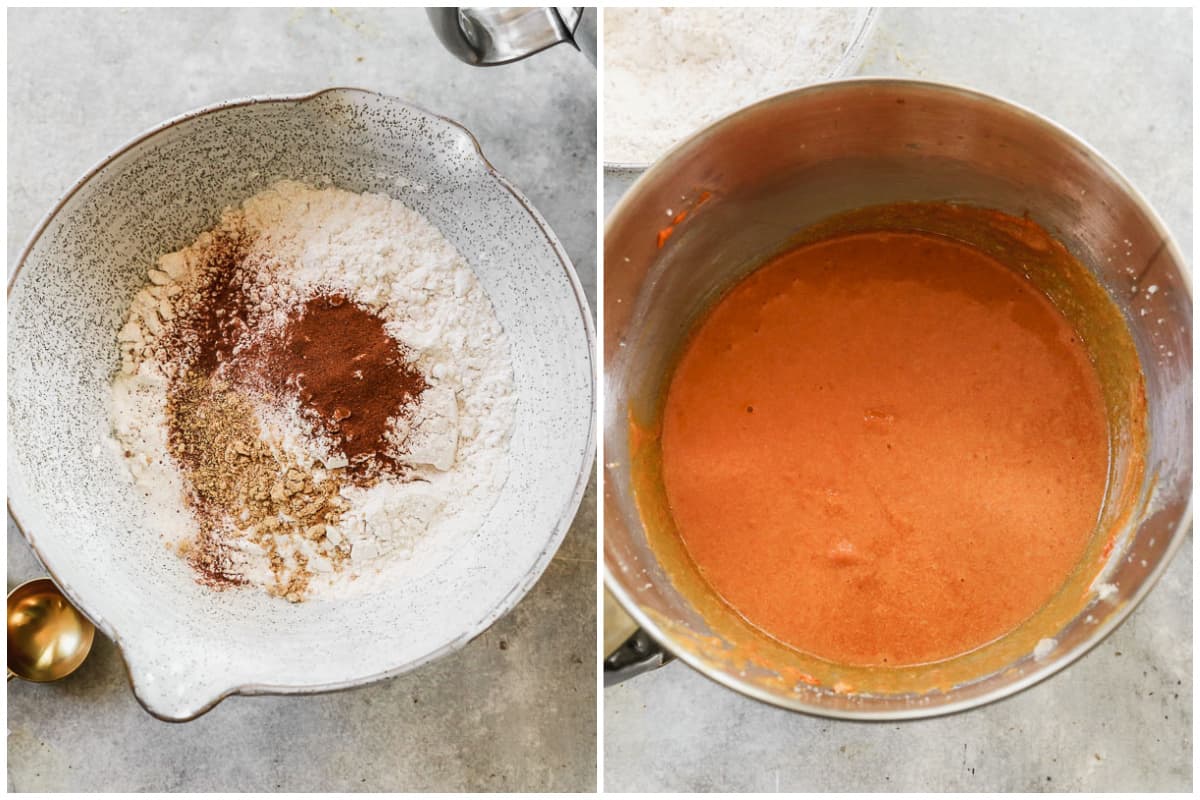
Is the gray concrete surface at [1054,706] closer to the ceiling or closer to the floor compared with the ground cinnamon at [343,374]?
closer to the floor

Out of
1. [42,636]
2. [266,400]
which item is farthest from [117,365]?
[42,636]

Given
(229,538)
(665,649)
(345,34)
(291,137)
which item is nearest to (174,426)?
(229,538)

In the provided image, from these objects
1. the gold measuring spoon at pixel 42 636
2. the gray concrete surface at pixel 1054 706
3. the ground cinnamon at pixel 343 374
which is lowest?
the gray concrete surface at pixel 1054 706

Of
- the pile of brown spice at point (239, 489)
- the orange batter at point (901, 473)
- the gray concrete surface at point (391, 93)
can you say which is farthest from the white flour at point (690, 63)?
the pile of brown spice at point (239, 489)

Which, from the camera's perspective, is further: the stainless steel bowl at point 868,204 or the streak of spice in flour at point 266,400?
the streak of spice in flour at point 266,400

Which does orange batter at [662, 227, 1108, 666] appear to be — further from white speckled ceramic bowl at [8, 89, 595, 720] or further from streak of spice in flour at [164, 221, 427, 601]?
streak of spice in flour at [164, 221, 427, 601]

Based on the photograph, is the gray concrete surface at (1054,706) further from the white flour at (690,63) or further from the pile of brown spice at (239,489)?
the pile of brown spice at (239,489)

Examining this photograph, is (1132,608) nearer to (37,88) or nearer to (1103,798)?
(1103,798)
